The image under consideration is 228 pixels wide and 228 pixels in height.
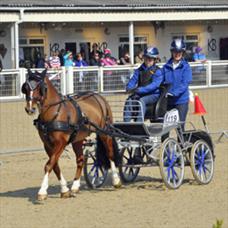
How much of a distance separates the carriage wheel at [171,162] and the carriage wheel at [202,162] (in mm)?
255

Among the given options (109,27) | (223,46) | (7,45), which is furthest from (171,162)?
(223,46)

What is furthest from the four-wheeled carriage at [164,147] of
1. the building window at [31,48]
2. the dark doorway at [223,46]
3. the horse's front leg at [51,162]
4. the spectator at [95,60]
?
the dark doorway at [223,46]

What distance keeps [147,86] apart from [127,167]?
142 centimetres

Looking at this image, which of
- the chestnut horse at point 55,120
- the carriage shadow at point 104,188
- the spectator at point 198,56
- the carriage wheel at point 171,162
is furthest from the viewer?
the spectator at point 198,56

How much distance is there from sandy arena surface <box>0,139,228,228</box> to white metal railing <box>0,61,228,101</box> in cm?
704

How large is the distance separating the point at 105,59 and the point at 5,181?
1648 cm

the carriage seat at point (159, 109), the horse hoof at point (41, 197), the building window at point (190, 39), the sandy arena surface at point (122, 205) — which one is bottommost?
the sandy arena surface at point (122, 205)

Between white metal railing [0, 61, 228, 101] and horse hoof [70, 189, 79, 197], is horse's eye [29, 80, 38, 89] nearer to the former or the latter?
horse hoof [70, 189, 79, 197]

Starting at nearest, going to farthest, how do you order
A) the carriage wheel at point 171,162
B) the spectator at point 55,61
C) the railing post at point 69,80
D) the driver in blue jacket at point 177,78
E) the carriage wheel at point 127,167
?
the carriage wheel at point 171,162
the carriage wheel at point 127,167
the driver in blue jacket at point 177,78
the railing post at point 69,80
the spectator at point 55,61

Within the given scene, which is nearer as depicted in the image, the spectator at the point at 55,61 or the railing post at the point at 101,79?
the railing post at the point at 101,79

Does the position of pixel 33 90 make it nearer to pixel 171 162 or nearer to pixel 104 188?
pixel 104 188

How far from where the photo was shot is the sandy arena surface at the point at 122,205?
11.0 meters

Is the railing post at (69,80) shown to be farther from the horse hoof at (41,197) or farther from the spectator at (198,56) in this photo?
the spectator at (198,56)

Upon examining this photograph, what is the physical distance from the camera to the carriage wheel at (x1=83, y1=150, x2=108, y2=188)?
45.8 ft
